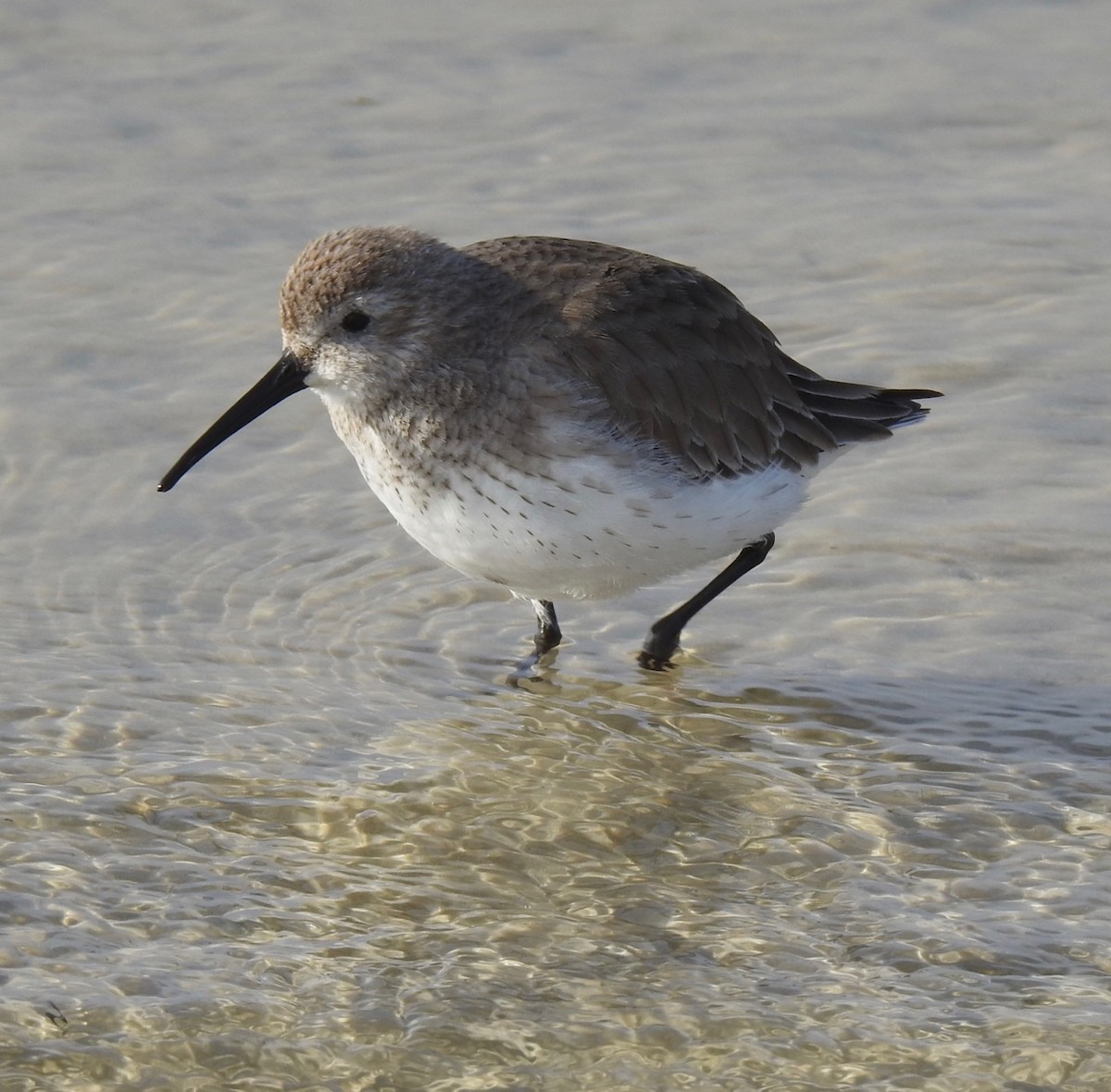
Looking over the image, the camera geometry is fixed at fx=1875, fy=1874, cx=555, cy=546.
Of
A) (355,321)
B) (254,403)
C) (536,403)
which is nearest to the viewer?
(536,403)

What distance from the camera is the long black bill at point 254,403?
6523mm

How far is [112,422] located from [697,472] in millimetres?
3187

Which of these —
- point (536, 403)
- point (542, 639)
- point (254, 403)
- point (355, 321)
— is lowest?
point (542, 639)

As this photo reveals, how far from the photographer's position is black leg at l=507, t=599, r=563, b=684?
7.00 meters

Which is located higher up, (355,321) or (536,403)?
(355,321)

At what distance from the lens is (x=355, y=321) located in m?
Answer: 6.44

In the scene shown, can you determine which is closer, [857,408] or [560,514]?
[560,514]

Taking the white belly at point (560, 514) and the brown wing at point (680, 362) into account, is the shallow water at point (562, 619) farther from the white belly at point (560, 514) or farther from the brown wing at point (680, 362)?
the brown wing at point (680, 362)

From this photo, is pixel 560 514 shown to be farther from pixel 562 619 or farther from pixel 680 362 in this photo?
pixel 562 619

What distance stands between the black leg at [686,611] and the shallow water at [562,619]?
14 cm

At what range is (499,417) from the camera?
617 cm

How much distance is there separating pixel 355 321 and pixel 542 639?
1.46 meters

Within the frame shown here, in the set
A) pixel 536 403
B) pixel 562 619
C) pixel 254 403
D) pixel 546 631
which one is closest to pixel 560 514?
pixel 536 403

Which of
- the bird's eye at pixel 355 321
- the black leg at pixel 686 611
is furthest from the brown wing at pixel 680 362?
the bird's eye at pixel 355 321
